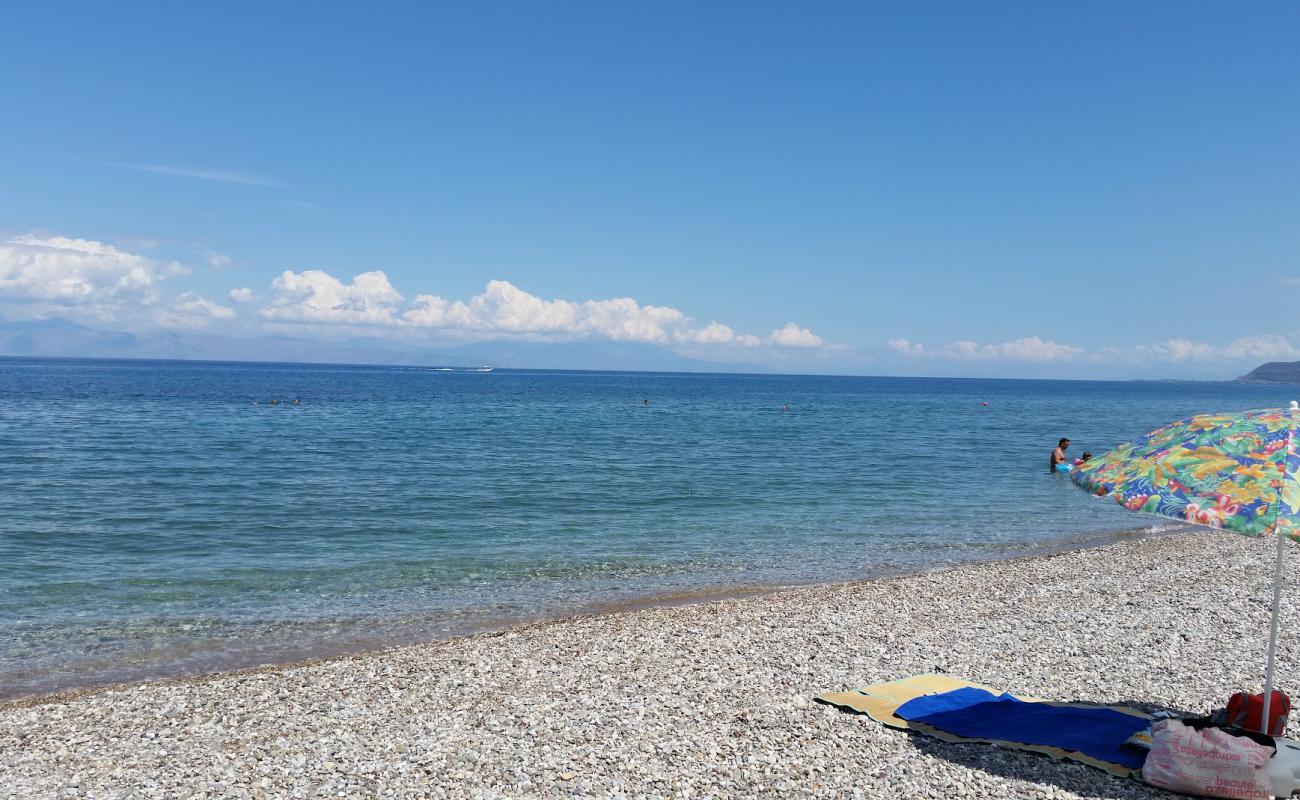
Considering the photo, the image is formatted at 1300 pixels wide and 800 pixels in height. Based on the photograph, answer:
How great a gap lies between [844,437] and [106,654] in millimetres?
47846

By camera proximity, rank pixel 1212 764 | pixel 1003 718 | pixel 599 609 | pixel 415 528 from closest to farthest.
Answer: pixel 1212 764 → pixel 1003 718 → pixel 599 609 → pixel 415 528

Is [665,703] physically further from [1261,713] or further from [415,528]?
[415,528]

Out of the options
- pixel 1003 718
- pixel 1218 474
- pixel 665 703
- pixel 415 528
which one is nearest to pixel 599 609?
pixel 665 703

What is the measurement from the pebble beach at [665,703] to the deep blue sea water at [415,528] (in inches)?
80.2

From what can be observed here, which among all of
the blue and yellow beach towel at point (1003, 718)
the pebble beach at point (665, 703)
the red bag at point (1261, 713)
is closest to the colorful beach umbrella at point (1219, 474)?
the red bag at point (1261, 713)

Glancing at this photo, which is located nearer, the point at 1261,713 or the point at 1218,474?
the point at 1218,474

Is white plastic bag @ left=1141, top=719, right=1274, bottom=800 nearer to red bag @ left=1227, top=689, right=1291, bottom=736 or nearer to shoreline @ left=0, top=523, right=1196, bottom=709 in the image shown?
red bag @ left=1227, top=689, right=1291, bottom=736

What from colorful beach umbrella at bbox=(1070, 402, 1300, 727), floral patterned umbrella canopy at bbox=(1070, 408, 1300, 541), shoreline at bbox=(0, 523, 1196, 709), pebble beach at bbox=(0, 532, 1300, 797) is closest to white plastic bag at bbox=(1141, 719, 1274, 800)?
pebble beach at bbox=(0, 532, 1300, 797)

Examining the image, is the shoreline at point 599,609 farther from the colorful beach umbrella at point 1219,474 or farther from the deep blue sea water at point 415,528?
the colorful beach umbrella at point 1219,474

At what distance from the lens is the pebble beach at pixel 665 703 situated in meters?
7.88

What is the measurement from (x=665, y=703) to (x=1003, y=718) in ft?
11.4

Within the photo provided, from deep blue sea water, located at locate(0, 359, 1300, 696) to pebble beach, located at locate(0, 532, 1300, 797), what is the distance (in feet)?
6.68

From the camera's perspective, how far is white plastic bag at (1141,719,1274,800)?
7262 millimetres

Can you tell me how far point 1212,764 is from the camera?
7355mm
